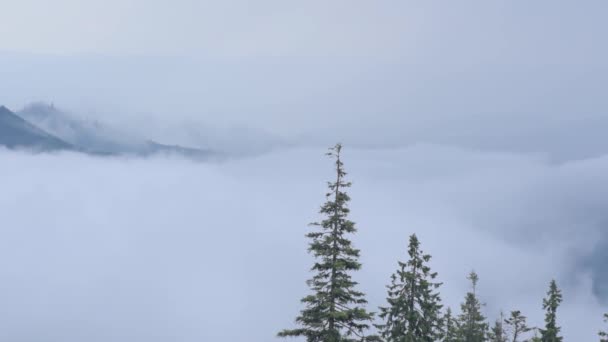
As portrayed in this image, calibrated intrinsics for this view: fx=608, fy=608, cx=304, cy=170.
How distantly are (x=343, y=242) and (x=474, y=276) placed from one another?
4648 cm

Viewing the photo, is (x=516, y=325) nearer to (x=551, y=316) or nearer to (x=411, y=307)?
(x=551, y=316)

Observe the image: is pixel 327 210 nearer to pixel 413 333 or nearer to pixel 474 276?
pixel 413 333

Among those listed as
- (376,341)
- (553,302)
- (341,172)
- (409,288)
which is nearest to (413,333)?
(409,288)

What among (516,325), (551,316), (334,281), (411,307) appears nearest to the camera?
(334,281)

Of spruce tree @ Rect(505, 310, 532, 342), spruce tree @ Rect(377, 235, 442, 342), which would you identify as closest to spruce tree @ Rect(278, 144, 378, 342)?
spruce tree @ Rect(377, 235, 442, 342)

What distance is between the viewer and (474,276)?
236ft

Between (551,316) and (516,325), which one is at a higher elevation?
(551,316)

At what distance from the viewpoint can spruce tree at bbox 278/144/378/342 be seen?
1183 inches

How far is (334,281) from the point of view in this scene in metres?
30.2

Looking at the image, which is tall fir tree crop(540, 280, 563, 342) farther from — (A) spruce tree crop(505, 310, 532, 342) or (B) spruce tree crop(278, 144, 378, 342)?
(B) spruce tree crop(278, 144, 378, 342)

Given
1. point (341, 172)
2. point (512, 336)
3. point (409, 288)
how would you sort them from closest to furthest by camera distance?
point (341, 172)
point (409, 288)
point (512, 336)

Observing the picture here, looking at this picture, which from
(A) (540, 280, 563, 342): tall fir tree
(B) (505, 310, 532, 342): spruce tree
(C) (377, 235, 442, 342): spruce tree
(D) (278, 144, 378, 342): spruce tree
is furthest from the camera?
(A) (540, 280, 563, 342): tall fir tree

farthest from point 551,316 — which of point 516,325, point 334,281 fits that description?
point 334,281

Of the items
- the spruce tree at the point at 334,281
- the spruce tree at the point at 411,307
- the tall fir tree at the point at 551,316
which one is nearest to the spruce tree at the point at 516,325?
the tall fir tree at the point at 551,316
